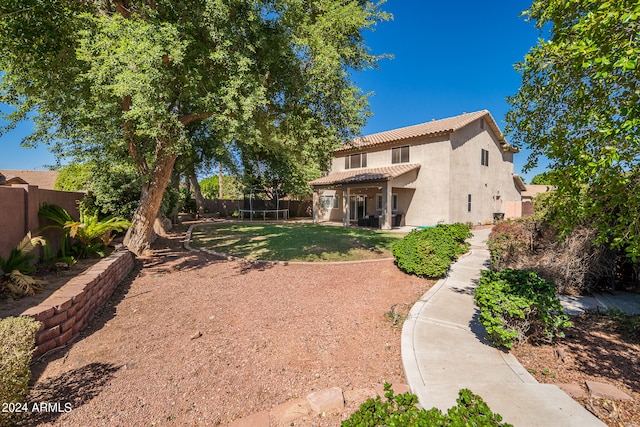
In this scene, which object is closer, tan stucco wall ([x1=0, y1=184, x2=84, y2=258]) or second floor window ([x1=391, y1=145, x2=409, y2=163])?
tan stucco wall ([x1=0, y1=184, x2=84, y2=258])

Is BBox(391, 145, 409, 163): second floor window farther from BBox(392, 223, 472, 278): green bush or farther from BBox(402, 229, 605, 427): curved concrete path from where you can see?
BBox(402, 229, 605, 427): curved concrete path

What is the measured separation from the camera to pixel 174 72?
25.5 ft

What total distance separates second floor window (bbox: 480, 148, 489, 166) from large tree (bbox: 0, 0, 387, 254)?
631 inches

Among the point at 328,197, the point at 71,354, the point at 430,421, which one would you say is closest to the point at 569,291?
the point at 430,421

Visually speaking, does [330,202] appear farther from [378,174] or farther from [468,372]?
[468,372]

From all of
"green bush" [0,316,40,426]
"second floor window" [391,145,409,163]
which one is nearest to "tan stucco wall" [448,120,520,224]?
"second floor window" [391,145,409,163]

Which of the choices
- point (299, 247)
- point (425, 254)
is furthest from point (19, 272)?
point (425, 254)

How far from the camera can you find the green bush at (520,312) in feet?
A: 13.6

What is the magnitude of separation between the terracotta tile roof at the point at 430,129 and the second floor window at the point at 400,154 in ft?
2.48

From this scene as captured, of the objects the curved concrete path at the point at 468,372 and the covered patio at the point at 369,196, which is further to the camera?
the covered patio at the point at 369,196

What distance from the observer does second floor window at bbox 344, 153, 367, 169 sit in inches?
936

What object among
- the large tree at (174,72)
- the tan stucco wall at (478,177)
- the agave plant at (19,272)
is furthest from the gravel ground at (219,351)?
the tan stucco wall at (478,177)

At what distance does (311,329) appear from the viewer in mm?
5082

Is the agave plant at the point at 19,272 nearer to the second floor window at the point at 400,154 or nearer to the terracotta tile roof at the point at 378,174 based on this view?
the terracotta tile roof at the point at 378,174
